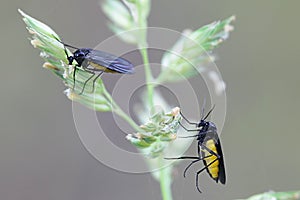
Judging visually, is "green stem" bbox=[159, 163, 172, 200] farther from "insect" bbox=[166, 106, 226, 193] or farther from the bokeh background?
the bokeh background

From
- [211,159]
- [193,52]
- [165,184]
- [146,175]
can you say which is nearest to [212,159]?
[211,159]

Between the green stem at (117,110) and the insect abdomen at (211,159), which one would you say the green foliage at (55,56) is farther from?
the insect abdomen at (211,159)

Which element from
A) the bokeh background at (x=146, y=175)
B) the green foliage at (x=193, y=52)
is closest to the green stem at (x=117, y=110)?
the green foliage at (x=193, y=52)

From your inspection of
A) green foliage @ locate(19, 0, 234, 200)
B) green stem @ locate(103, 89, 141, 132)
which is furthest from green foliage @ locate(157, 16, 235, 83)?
green stem @ locate(103, 89, 141, 132)

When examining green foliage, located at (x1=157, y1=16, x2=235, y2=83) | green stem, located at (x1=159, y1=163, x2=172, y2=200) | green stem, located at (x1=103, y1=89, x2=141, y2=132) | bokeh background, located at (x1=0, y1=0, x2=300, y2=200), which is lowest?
green stem, located at (x1=159, y1=163, x2=172, y2=200)

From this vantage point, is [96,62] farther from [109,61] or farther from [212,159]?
[212,159]

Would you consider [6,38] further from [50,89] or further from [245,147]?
[245,147]
